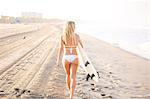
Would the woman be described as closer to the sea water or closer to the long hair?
the long hair

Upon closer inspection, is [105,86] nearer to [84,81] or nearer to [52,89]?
[84,81]

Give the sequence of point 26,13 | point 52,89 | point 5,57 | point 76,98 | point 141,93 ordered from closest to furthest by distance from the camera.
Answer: point 76,98, point 52,89, point 141,93, point 5,57, point 26,13

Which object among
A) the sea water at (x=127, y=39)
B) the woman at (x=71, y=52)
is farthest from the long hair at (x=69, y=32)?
the sea water at (x=127, y=39)

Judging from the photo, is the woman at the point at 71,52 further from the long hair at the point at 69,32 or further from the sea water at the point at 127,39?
the sea water at the point at 127,39

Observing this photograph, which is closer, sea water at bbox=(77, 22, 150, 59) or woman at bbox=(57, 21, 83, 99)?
woman at bbox=(57, 21, 83, 99)

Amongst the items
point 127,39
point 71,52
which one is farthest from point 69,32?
point 127,39

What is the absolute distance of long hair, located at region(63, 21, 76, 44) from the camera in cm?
663

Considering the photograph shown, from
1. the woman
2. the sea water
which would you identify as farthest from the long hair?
the sea water

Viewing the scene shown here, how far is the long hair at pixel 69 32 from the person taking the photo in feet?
21.8

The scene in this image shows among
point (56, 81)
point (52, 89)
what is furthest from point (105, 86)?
point (52, 89)

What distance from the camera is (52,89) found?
836 cm

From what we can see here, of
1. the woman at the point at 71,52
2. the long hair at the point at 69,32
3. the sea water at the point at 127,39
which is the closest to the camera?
the long hair at the point at 69,32

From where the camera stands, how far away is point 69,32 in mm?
6754

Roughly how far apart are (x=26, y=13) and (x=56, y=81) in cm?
12585
